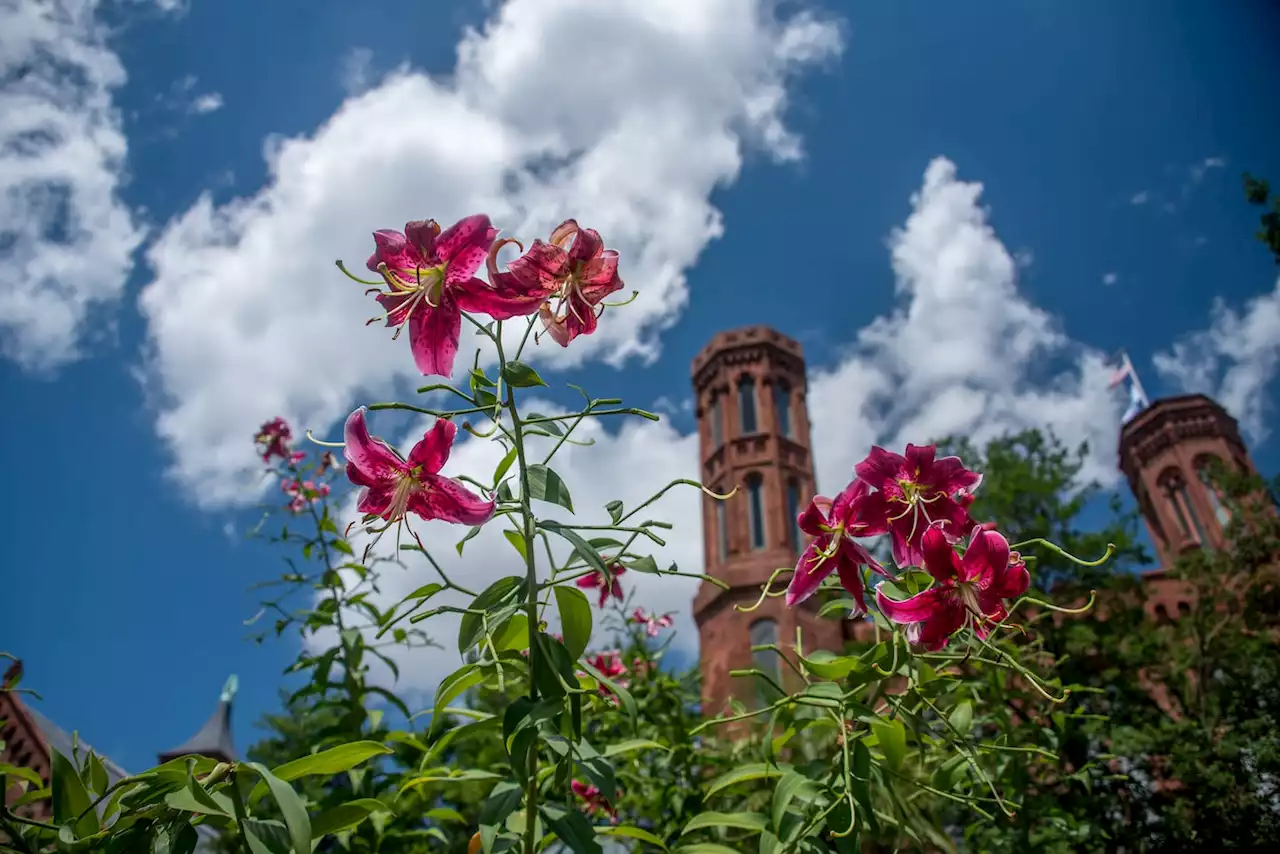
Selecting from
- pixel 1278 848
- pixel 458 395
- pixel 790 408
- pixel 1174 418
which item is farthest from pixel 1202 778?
pixel 1174 418

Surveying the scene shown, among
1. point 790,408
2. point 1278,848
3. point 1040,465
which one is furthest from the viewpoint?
point 790,408

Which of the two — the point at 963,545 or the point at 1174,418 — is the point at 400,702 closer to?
the point at 963,545

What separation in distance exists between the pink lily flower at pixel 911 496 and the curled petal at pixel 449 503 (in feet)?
1.62

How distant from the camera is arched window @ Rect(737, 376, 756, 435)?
22203 mm

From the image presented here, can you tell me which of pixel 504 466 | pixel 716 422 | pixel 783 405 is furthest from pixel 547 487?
pixel 783 405

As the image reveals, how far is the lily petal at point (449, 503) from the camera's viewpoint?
2.87ft

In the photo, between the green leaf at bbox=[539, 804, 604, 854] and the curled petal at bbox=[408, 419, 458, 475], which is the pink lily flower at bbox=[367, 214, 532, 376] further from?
the green leaf at bbox=[539, 804, 604, 854]

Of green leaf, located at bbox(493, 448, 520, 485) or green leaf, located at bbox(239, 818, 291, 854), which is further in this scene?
green leaf, located at bbox(493, 448, 520, 485)

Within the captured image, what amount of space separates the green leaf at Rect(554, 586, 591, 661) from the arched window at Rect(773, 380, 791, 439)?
2146 centimetres

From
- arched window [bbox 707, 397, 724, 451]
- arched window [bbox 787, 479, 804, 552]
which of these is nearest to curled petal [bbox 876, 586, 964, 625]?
arched window [bbox 787, 479, 804, 552]

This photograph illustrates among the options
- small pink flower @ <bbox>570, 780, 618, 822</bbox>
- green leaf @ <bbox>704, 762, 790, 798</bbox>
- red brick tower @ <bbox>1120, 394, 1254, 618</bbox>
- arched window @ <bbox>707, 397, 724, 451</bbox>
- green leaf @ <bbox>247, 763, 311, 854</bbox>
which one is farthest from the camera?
red brick tower @ <bbox>1120, 394, 1254, 618</bbox>

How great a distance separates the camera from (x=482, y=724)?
1.07m

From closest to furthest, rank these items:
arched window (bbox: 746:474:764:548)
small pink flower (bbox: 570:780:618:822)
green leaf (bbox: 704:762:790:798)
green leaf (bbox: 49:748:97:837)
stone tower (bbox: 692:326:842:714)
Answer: green leaf (bbox: 49:748:97:837) → green leaf (bbox: 704:762:790:798) → small pink flower (bbox: 570:780:618:822) → stone tower (bbox: 692:326:842:714) → arched window (bbox: 746:474:764:548)

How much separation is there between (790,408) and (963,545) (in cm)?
2213
